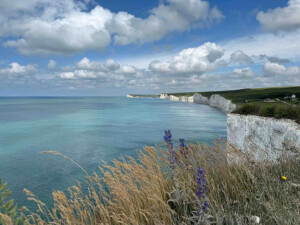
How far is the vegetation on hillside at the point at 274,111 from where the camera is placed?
1061 centimetres

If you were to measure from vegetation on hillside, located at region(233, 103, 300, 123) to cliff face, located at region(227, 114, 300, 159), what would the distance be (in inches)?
14.6

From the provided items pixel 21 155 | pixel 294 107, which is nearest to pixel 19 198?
pixel 21 155

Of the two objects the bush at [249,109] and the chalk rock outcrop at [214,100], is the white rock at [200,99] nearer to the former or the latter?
the chalk rock outcrop at [214,100]

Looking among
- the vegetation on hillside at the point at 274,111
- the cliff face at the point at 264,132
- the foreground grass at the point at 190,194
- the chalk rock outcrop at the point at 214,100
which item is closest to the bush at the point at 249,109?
the vegetation on hillside at the point at 274,111

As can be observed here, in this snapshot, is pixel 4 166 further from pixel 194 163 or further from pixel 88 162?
pixel 194 163

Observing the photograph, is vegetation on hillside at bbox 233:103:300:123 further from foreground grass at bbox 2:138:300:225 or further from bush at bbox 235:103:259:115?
foreground grass at bbox 2:138:300:225

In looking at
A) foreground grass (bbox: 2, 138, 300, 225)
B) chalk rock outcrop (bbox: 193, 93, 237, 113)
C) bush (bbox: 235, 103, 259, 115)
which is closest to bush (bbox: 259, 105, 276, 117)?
bush (bbox: 235, 103, 259, 115)

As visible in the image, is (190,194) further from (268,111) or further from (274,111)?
(268,111)

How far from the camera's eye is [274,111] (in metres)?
11.8

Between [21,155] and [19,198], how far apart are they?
11939 millimetres

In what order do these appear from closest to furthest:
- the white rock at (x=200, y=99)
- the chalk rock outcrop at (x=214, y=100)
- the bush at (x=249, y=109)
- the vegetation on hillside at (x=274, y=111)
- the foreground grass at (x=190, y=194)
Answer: the foreground grass at (x=190, y=194) < the vegetation on hillside at (x=274, y=111) < the bush at (x=249, y=109) < the chalk rock outcrop at (x=214, y=100) < the white rock at (x=200, y=99)

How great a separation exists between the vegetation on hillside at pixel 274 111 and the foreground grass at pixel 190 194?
6.65 m

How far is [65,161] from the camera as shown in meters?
20.4

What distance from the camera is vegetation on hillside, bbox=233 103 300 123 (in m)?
10.6
